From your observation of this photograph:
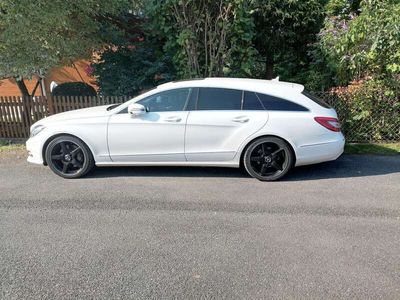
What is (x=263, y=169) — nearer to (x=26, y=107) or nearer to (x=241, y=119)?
(x=241, y=119)

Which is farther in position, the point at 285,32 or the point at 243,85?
the point at 285,32

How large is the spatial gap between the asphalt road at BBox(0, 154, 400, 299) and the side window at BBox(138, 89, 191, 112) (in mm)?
1030

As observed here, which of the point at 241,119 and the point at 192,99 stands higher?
the point at 192,99

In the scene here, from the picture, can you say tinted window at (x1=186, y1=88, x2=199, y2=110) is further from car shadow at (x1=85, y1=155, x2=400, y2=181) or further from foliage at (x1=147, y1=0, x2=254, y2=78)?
foliage at (x1=147, y1=0, x2=254, y2=78)

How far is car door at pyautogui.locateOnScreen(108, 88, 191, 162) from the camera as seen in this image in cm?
502

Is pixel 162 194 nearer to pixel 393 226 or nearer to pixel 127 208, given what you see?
pixel 127 208

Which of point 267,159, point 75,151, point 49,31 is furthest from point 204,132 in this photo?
point 49,31

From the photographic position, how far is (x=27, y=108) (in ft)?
25.9

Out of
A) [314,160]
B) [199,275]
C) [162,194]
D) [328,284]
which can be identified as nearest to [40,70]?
[162,194]

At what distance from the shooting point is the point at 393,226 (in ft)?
12.1

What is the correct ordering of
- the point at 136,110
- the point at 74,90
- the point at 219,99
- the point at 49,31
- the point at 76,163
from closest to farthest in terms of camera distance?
the point at 136,110, the point at 219,99, the point at 76,163, the point at 49,31, the point at 74,90

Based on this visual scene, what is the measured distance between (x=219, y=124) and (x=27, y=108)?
512 cm

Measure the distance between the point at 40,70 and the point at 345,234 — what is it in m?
7.56

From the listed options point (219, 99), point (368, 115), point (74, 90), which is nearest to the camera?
point (219, 99)
